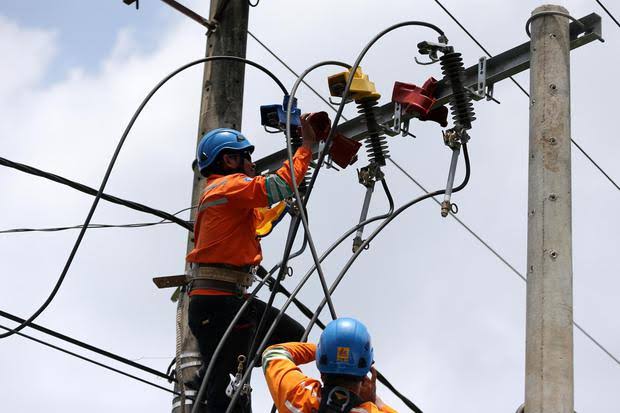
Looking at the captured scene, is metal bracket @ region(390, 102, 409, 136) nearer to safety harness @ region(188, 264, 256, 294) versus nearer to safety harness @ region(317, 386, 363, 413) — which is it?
safety harness @ region(188, 264, 256, 294)

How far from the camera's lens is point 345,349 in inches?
237

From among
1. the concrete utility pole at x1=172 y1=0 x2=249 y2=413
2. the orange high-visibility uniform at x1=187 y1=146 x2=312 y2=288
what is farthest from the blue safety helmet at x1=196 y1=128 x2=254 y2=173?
the concrete utility pole at x1=172 y1=0 x2=249 y2=413

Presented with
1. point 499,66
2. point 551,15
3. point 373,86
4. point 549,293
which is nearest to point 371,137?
point 373,86

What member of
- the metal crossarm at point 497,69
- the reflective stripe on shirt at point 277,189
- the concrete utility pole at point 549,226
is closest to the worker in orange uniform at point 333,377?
the concrete utility pole at point 549,226

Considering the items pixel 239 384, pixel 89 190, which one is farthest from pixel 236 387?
pixel 89 190

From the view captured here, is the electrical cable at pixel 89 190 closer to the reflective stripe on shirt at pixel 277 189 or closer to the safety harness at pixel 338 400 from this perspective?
the reflective stripe on shirt at pixel 277 189

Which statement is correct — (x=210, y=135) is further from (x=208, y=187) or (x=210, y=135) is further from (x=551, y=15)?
(x=551, y=15)

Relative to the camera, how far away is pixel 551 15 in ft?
23.7

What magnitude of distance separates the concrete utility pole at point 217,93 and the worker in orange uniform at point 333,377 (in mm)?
2056

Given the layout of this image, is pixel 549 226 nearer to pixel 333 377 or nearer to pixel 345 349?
pixel 345 349

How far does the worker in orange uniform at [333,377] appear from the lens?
5.82m

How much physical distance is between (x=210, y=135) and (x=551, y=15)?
2.15 metres

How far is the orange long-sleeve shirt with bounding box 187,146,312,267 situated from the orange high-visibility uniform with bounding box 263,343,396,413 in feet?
5.10

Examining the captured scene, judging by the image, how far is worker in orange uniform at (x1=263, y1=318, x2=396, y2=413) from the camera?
19.1 feet
